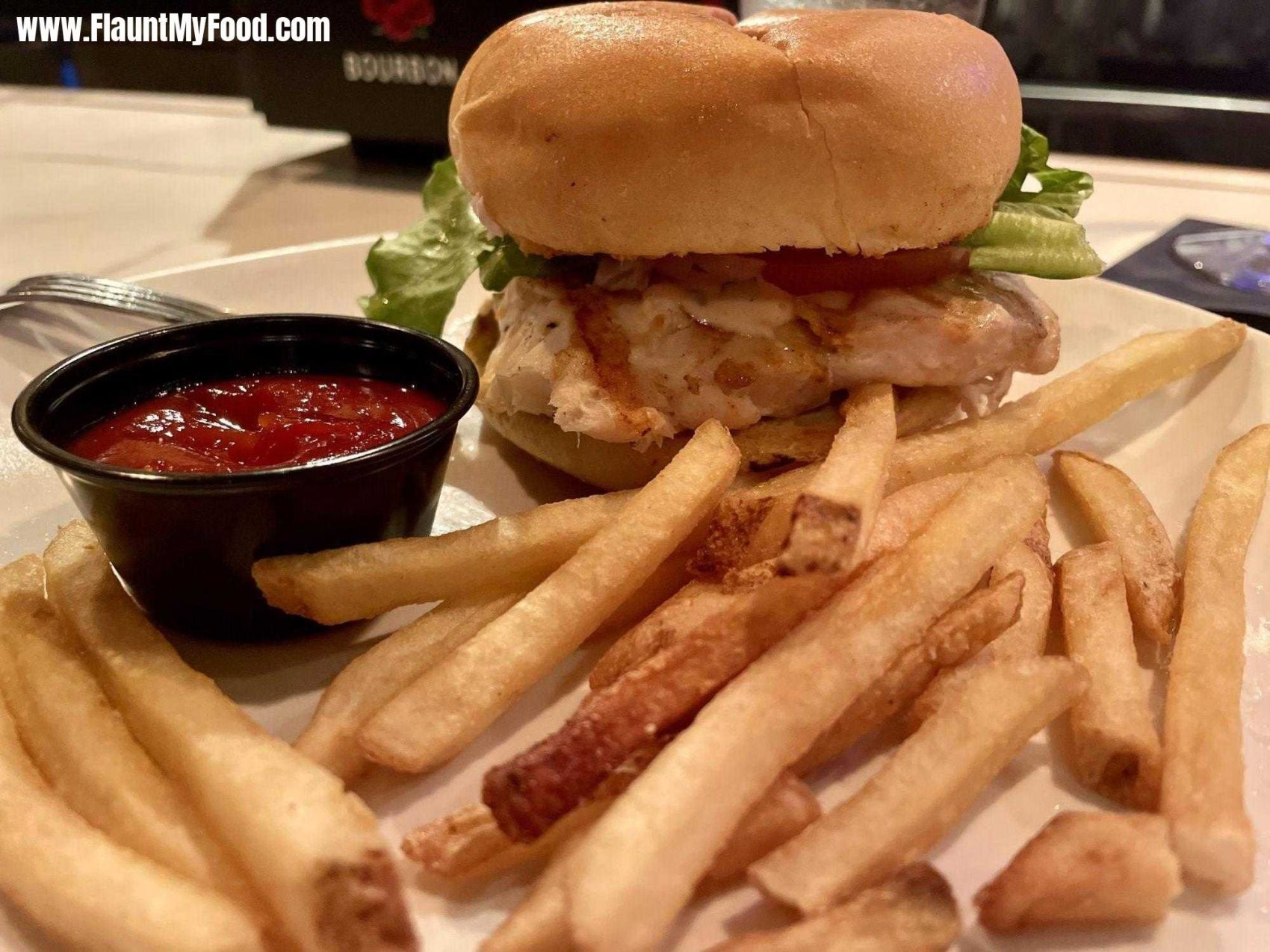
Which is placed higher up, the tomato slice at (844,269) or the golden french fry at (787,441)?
the tomato slice at (844,269)

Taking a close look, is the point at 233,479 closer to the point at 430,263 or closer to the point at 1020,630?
the point at 1020,630

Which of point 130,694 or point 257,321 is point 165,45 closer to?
point 257,321

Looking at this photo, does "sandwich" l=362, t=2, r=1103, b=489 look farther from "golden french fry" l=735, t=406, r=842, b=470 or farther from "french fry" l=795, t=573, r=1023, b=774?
"french fry" l=795, t=573, r=1023, b=774

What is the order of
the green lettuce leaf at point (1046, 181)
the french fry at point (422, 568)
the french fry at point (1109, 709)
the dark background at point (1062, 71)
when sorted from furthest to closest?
the dark background at point (1062, 71) → the green lettuce leaf at point (1046, 181) → the french fry at point (422, 568) → the french fry at point (1109, 709)

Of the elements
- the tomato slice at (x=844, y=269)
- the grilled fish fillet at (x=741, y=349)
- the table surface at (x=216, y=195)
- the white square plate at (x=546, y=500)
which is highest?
the tomato slice at (x=844, y=269)

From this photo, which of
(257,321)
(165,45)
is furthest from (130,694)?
(165,45)

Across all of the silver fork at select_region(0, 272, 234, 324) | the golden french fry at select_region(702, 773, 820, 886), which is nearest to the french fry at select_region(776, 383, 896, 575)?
the golden french fry at select_region(702, 773, 820, 886)

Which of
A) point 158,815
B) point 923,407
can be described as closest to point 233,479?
point 158,815

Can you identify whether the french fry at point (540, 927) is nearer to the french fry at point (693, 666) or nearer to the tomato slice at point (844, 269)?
the french fry at point (693, 666)

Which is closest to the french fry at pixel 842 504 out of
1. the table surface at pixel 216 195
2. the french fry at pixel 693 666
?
the french fry at pixel 693 666
